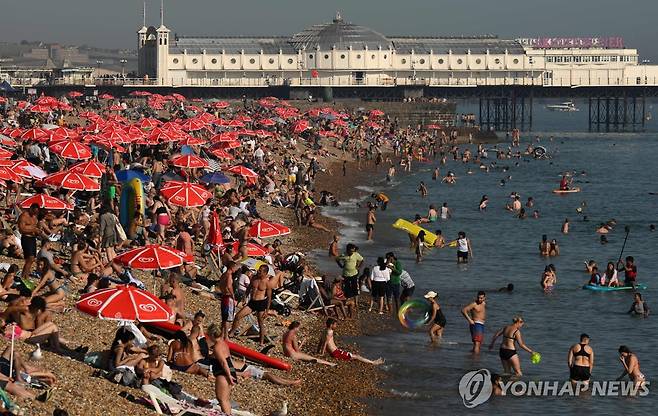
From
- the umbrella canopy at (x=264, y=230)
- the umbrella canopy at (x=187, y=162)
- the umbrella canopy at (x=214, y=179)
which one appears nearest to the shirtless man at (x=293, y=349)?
the umbrella canopy at (x=264, y=230)

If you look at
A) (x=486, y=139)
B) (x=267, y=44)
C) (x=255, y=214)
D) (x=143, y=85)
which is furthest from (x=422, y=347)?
(x=267, y=44)

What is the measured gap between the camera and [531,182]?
6575 cm

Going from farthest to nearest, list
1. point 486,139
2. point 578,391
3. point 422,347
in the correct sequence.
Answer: point 486,139, point 422,347, point 578,391

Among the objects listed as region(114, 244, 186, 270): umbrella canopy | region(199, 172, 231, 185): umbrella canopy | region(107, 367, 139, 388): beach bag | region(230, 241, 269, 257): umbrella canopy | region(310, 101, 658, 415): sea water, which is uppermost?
region(199, 172, 231, 185): umbrella canopy

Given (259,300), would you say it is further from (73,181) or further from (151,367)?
(73,181)

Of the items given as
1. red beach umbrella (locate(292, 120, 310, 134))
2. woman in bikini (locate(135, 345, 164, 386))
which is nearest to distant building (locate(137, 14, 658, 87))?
red beach umbrella (locate(292, 120, 310, 134))

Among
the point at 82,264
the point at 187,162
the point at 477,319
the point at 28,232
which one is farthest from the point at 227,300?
the point at 187,162

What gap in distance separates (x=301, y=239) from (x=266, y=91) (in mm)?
80197

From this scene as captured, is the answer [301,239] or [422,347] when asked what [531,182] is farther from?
[422,347]

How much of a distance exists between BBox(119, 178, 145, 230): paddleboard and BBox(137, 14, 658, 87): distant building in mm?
90885

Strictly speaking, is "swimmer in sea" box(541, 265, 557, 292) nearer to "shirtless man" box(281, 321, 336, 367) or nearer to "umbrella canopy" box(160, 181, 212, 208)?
"umbrella canopy" box(160, 181, 212, 208)

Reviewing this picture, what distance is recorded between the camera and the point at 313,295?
23.3 meters

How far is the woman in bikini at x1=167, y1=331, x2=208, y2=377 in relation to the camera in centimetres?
1661

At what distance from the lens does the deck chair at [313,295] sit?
76.2 feet
